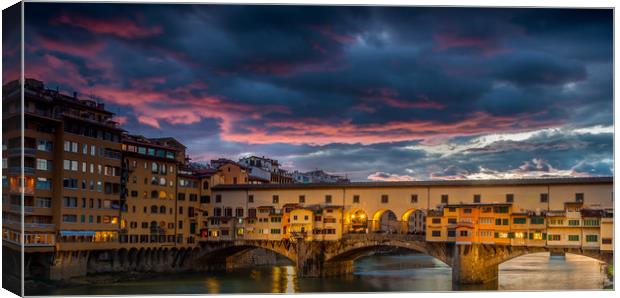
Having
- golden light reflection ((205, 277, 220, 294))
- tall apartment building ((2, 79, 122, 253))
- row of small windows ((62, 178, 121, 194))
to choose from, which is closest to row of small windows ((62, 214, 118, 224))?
tall apartment building ((2, 79, 122, 253))

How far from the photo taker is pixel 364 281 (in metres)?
36.4

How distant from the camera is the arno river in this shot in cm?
3199

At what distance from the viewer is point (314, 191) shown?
39219 millimetres

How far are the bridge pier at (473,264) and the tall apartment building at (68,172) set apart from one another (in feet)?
46.3

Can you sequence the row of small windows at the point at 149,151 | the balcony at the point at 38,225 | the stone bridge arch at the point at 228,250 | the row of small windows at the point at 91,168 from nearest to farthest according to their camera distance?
the balcony at the point at 38,225 → the row of small windows at the point at 91,168 → the row of small windows at the point at 149,151 → the stone bridge arch at the point at 228,250

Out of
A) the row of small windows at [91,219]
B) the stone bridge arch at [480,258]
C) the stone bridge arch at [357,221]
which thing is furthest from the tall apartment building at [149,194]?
the stone bridge arch at [480,258]

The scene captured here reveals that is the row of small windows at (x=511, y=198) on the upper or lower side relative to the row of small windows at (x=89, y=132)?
lower

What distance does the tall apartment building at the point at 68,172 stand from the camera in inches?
1213

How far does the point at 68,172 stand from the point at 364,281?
12.9m

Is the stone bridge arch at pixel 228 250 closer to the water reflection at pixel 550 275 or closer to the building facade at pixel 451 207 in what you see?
the building facade at pixel 451 207

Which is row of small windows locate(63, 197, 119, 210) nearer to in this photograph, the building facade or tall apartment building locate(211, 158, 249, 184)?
the building facade

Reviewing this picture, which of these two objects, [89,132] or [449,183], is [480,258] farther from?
[89,132]

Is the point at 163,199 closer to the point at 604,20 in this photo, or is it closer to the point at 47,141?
the point at 47,141

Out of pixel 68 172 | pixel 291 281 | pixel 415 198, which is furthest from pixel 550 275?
pixel 68 172
